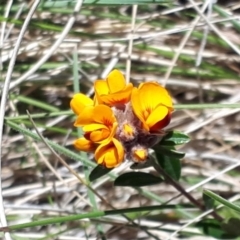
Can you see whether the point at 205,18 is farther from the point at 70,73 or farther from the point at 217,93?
the point at 70,73

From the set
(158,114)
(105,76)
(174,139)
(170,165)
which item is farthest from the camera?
(105,76)

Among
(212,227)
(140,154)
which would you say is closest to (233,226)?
(212,227)

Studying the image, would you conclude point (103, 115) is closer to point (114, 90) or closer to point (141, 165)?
point (114, 90)

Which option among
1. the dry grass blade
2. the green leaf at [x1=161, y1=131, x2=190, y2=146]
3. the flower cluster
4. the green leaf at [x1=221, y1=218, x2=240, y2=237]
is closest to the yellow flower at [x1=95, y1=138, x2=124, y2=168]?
the flower cluster

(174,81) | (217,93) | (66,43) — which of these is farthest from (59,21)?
(217,93)

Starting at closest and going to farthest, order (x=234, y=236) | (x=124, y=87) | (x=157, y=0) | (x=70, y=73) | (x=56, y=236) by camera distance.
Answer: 1. (x=124, y=87)
2. (x=234, y=236)
3. (x=157, y=0)
4. (x=56, y=236)
5. (x=70, y=73)
